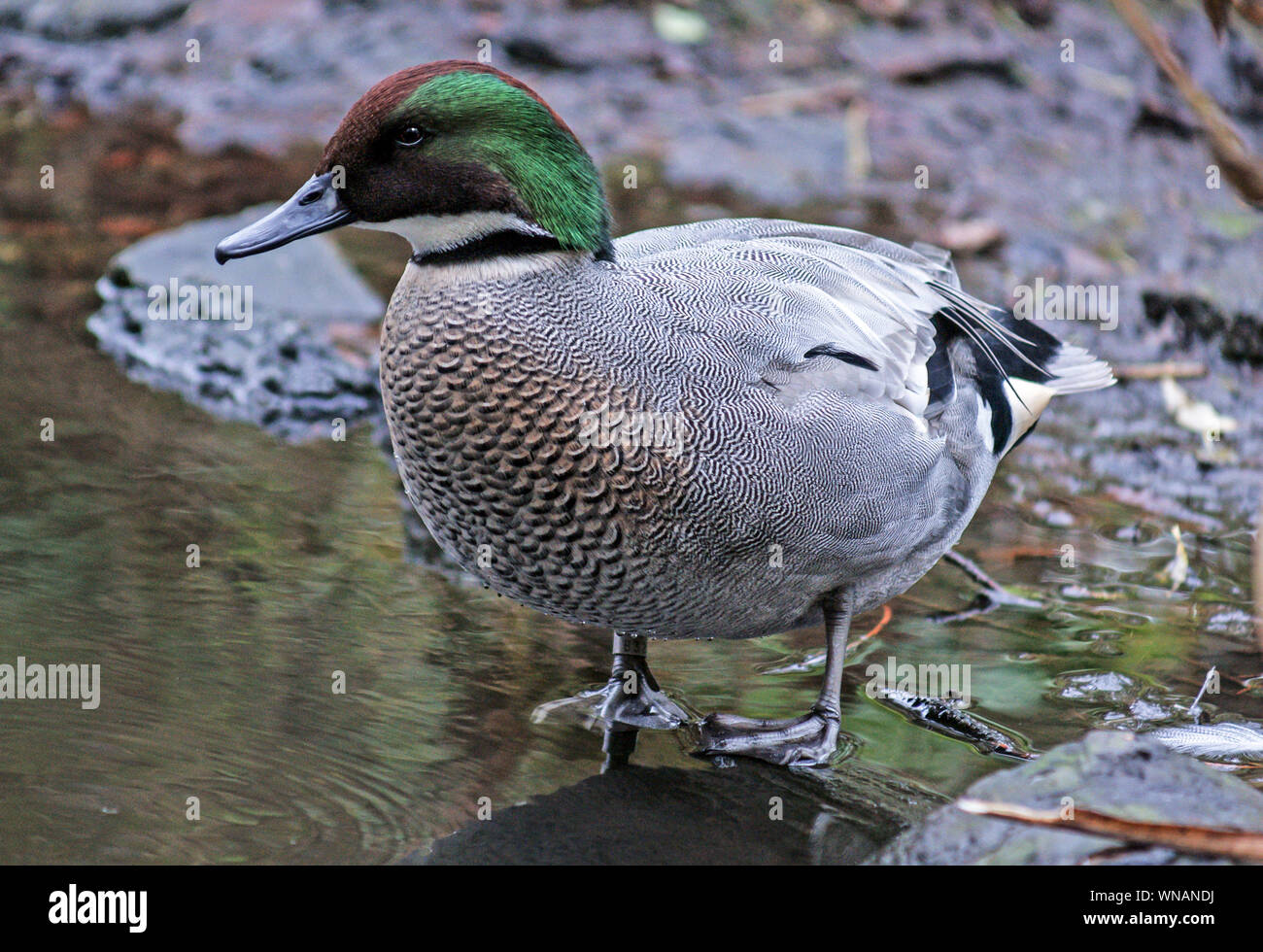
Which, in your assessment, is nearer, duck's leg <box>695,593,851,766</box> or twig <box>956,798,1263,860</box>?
twig <box>956,798,1263,860</box>

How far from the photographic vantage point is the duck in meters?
3.21

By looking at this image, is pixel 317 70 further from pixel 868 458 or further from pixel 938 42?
pixel 868 458

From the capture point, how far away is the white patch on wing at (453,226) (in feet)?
10.8

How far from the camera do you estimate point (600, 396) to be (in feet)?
10.6

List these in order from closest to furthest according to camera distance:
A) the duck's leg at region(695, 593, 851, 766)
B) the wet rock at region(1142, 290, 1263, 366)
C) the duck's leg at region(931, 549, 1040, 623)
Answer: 1. the duck's leg at region(695, 593, 851, 766)
2. the duck's leg at region(931, 549, 1040, 623)
3. the wet rock at region(1142, 290, 1263, 366)

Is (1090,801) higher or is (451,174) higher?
(451,174)

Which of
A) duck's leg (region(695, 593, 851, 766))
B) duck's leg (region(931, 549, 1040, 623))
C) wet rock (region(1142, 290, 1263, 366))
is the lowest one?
duck's leg (region(695, 593, 851, 766))

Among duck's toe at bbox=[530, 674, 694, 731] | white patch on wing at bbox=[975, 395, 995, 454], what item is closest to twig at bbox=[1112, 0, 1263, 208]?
white patch on wing at bbox=[975, 395, 995, 454]

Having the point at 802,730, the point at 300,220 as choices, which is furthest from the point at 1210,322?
the point at 300,220

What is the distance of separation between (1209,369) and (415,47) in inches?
199

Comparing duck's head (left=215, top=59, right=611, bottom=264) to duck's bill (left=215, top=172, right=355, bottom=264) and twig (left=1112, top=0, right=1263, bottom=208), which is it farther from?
twig (left=1112, top=0, right=1263, bottom=208)

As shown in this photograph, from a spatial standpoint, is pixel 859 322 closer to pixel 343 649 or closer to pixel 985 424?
pixel 985 424

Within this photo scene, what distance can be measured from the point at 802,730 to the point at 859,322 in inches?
41.2

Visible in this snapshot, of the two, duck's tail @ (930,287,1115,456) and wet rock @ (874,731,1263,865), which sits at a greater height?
duck's tail @ (930,287,1115,456)
